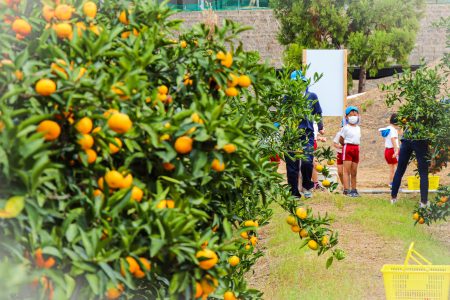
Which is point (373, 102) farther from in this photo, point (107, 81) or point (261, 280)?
point (107, 81)

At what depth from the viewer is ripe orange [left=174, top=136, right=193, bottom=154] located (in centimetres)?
252

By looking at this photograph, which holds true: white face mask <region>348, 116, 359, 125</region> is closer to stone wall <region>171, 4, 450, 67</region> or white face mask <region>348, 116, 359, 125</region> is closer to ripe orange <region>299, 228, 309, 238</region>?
ripe orange <region>299, 228, 309, 238</region>

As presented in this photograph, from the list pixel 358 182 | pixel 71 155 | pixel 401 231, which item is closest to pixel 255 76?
pixel 71 155

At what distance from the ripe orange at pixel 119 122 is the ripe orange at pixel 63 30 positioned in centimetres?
46

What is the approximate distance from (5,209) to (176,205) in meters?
0.61

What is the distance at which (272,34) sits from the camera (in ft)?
95.5

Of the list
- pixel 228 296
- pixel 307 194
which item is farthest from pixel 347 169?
pixel 228 296

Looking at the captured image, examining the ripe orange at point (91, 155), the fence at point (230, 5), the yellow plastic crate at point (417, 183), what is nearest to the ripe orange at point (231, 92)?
the ripe orange at point (91, 155)

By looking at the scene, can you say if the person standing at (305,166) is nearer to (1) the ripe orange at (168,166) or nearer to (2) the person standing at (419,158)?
(2) the person standing at (419,158)

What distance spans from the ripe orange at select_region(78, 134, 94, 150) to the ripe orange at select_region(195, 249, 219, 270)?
48 cm

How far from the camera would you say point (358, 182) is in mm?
15438

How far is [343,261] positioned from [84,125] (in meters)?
6.22

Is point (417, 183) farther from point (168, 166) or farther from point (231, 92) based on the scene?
point (168, 166)

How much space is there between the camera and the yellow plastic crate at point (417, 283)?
5.97 m
